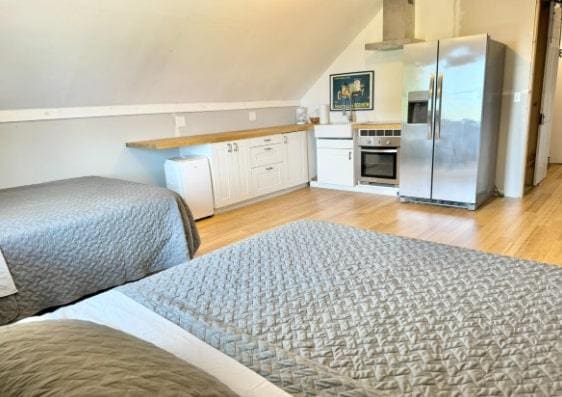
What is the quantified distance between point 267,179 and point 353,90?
1.86 metres

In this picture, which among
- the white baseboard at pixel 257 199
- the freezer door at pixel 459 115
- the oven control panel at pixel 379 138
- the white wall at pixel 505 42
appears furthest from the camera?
the oven control panel at pixel 379 138

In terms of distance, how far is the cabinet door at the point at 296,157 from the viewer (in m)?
5.50

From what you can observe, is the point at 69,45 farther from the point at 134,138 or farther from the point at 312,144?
the point at 312,144

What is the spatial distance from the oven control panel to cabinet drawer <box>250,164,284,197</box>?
3.79 ft

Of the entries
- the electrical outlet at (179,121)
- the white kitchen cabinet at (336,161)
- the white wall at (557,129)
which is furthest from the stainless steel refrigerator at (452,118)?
the white wall at (557,129)

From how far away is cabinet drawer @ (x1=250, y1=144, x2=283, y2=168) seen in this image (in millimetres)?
4988

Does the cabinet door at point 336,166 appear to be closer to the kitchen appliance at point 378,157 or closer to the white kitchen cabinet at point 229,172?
the kitchen appliance at point 378,157

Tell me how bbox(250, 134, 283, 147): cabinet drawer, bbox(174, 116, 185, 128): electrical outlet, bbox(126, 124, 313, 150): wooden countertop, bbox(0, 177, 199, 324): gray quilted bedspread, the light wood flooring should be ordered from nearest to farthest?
1. bbox(0, 177, 199, 324): gray quilted bedspread
2. the light wood flooring
3. bbox(126, 124, 313, 150): wooden countertop
4. bbox(174, 116, 185, 128): electrical outlet
5. bbox(250, 134, 283, 147): cabinet drawer

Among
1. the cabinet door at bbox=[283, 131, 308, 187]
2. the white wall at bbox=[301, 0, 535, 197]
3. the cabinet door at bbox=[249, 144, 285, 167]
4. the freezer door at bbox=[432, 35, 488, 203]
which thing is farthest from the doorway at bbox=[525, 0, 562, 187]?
the cabinet door at bbox=[249, 144, 285, 167]

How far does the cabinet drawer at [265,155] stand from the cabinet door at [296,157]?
16cm

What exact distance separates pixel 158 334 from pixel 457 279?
37.0 inches

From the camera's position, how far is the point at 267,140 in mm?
5145

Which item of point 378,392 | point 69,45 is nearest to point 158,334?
point 378,392

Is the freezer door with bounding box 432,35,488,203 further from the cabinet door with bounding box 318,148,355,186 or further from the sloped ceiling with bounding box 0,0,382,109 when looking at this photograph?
the sloped ceiling with bounding box 0,0,382,109
